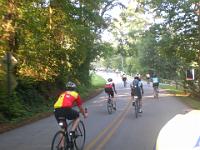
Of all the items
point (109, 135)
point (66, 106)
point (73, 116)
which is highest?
point (66, 106)

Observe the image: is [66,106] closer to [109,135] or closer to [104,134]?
[109,135]

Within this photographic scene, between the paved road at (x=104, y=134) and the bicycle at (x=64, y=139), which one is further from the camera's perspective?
the paved road at (x=104, y=134)

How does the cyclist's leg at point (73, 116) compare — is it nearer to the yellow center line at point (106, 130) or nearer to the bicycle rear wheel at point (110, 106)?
the yellow center line at point (106, 130)

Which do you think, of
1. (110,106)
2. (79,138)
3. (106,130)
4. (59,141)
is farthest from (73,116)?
(110,106)

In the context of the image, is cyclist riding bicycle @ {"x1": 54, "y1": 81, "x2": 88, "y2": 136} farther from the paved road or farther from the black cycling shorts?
the paved road

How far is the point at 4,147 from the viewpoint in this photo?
12.8m

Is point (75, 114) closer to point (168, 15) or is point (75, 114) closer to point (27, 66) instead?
point (27, 66)

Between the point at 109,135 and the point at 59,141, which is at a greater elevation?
the point at 59,141

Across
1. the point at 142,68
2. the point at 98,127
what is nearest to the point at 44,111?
the point at 98,127

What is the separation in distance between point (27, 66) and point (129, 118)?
7857 millimetres

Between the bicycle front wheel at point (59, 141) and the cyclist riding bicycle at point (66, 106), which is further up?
the cyclist riding bicycle at point (66, 106)

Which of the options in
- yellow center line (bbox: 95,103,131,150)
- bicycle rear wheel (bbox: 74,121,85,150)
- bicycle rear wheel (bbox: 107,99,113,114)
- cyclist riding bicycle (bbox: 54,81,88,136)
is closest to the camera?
cyclist riding bicycle (bbox: 54,81,88,136)

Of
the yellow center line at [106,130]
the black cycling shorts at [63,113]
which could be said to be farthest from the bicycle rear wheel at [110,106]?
the black cycling shorts at [63,113]

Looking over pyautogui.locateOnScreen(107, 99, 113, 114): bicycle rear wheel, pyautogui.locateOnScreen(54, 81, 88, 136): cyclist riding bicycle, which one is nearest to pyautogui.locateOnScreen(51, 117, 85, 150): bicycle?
pyautogui.locateOnScreen(54, 81, 88, 136): cyclist riding bicycle
